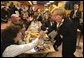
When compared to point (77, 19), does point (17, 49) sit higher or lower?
lower

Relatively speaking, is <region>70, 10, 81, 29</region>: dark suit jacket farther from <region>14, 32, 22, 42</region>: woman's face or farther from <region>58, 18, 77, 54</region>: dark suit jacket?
<region>14, 32, 22, 42</region>: woman's face

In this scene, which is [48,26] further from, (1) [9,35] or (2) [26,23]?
(1) [9,35]

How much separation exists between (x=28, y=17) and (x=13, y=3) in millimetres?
170

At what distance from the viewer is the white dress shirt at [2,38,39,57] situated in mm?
1761

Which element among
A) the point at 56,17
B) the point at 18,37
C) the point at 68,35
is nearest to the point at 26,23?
the point at 18,37

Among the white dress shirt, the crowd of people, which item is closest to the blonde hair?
the crowd of people

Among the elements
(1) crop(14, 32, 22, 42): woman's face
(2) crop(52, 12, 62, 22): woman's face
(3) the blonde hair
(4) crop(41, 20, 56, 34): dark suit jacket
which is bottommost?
(1) crop(14, 32, 22, 42): woman's face

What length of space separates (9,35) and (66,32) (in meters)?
0.48

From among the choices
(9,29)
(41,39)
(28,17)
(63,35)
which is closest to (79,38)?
(63,35)

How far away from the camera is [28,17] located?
179 cm

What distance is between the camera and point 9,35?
177cm

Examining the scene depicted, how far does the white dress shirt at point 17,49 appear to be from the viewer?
176 centimetres

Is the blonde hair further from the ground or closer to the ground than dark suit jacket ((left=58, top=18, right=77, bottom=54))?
further from the ground

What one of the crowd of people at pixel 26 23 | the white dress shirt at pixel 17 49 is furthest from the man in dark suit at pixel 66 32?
the white dress shirt at pixel 17 49
